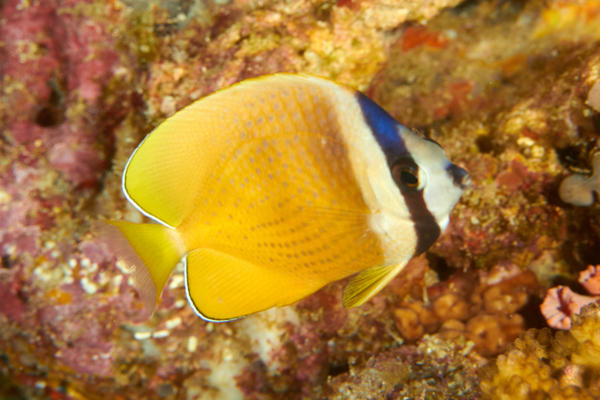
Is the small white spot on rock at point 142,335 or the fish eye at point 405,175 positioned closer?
the fish eye at point 405,175

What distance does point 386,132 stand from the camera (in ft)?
4.04

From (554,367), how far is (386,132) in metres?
1.73

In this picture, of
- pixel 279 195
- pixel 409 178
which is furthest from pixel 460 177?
pixel 279 195

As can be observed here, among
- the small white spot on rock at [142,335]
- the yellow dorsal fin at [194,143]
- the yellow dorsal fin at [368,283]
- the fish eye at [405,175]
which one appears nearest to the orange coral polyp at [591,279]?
the yellow dorsal fin at [368,283]

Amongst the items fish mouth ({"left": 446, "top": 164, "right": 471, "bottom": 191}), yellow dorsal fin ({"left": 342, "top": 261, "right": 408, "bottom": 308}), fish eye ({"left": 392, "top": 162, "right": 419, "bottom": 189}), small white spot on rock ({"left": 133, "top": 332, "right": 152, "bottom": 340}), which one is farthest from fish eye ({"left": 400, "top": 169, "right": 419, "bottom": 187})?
small white spot on rock ({"left": 133, "top": 332, "right": 152, "bottom": 340})

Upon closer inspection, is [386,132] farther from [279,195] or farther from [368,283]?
[368,283]

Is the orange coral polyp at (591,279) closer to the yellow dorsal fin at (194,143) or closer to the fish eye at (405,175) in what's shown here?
the fish eye at (405,175)

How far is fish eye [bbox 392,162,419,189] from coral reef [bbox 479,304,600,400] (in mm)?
1351

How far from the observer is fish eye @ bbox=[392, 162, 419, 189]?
120cm

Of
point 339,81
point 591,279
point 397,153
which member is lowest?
point 591,279

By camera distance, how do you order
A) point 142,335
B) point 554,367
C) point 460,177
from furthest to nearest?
point 142,335, point 554,367, point 460,177

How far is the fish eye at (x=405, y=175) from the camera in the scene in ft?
3.95

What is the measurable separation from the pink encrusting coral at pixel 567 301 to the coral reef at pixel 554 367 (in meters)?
0.47

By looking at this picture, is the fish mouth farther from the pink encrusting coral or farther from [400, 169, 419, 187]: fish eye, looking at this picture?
the pink encrusting coral
